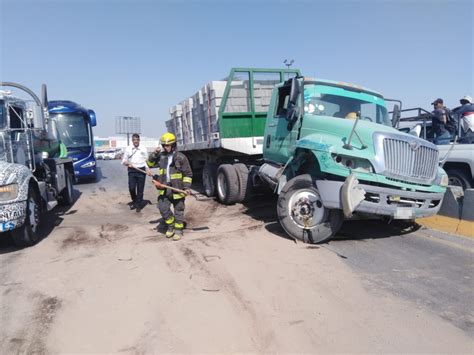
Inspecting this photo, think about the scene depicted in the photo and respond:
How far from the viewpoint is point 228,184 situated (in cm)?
844

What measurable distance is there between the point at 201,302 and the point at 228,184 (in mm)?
4940

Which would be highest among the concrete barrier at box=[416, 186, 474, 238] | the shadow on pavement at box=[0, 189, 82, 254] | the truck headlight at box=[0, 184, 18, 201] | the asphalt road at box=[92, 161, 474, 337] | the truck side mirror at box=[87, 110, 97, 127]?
the truck side mirror at box=[87, 110, 97, 127]

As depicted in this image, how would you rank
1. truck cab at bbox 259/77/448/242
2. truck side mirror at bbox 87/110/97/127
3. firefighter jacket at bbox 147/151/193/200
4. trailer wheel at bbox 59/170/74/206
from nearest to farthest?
truck cab at bbox 259/77/448/242, firefighter jacket at bbox 147/151/193/200, trailer wheel at bbox 59/170/74/206, truck side mirror at bbox 87/110/97/127

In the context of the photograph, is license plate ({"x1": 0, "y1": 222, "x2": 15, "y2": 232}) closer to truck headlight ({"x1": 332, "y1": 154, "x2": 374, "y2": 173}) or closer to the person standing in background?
truck headlight ({"x1": 332, "y1": 154, "x2": 374, "y2": 173})

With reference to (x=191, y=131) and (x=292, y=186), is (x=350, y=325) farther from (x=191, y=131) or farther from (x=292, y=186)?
(x=191, y=131)

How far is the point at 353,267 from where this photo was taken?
4.49 metres

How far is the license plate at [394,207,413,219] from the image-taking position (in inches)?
198

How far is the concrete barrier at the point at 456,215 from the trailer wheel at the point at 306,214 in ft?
6.84

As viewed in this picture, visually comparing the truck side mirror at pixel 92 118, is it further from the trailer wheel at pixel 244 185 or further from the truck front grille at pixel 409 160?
the truck front grille at pixel 409 160

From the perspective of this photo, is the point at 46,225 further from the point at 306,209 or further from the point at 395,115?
the point at 395,115

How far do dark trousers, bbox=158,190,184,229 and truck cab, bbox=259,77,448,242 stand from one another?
160 cm

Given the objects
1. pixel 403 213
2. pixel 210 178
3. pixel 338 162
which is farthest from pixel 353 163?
pixel 210 178

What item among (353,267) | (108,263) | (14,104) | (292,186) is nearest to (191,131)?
(14,104)

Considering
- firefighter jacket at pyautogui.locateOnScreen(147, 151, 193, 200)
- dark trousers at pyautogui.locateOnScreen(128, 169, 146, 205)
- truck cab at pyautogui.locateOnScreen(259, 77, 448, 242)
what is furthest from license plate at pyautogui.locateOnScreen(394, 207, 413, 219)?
dark trousers at pyautogui.locateOnScreen(128, 169, 146, 205)
